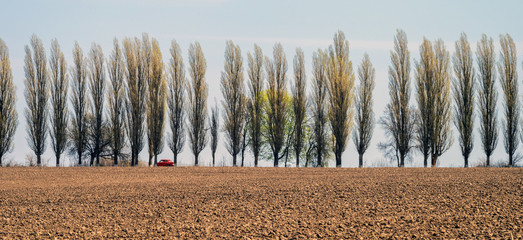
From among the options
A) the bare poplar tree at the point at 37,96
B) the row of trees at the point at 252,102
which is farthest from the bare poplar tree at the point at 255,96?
the bare poplar tree at the point at 37,96

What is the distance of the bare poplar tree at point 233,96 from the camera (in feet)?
130

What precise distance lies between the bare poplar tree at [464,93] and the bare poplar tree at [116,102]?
23148 millimetres

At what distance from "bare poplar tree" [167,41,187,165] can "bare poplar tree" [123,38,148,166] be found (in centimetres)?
191

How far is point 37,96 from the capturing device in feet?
131

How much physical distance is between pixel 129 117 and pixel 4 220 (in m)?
25.0

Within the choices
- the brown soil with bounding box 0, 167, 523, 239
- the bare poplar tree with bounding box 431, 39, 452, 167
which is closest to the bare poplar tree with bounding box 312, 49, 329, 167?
the bare poplar tree with bounding box 431, 39, 452, 167

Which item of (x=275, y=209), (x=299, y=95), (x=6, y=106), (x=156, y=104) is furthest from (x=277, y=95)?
(x=275, y=209)

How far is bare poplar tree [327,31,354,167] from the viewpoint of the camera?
3819 centimetres

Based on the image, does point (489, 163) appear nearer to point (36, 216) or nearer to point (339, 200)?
point (339, 200)

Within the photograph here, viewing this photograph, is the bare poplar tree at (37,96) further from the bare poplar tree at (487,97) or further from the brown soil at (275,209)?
the bare poplar tree at (487,97)

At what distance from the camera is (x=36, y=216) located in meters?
15.2

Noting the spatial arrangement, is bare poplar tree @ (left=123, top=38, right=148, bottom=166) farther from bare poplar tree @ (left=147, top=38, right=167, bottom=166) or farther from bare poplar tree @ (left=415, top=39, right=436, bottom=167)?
bare poplar tree @ (left=415, top=39, right=436, bottom=167)

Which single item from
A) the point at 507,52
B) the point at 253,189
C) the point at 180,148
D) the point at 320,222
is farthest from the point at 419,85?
the point at 320,222

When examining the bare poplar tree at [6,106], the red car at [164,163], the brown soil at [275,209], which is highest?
the bare poplar tree at [6,106]
